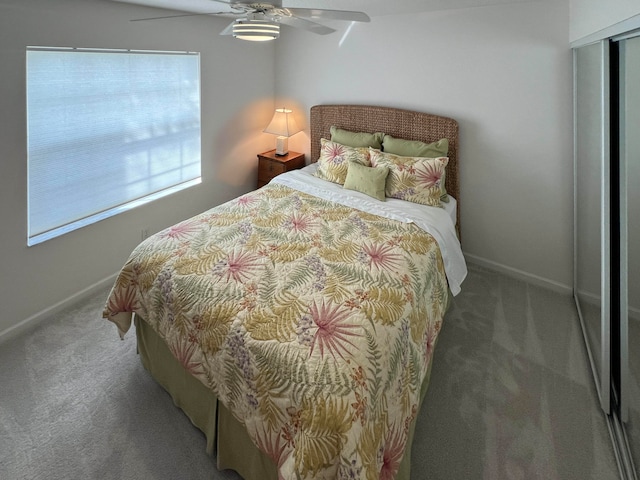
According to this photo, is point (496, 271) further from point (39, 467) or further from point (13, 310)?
point (13, 310)

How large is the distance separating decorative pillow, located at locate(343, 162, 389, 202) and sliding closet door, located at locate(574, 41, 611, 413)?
128cm

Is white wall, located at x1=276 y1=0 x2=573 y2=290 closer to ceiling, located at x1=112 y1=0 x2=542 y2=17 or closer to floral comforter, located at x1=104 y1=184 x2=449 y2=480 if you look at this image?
ceiling, located at x1=112 y1=0 x2=542 y2=17

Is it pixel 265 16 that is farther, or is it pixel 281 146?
pixel 281 146

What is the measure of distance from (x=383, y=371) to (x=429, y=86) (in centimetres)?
263

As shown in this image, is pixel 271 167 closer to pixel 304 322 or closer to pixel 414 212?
pixel 414 212

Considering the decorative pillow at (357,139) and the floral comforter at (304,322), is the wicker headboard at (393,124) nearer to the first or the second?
the decorative pillow at (357,139)

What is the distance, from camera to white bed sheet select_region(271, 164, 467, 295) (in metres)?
2.41

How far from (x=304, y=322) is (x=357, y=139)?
2337 millimetres

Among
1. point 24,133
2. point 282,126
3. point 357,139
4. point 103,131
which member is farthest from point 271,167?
point 24,133

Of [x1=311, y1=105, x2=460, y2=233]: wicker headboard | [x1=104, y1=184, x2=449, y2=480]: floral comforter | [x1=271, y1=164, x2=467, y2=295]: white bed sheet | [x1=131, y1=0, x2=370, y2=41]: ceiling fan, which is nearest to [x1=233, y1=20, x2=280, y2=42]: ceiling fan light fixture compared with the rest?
[x1=131, y1=0, x2=370, y2=41]: ceiling fan

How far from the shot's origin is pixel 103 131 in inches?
110

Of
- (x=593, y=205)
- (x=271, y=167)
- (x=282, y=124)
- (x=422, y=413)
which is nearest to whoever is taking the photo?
(x=422, y=413)

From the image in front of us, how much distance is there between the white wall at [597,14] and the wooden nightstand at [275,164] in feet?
8.45

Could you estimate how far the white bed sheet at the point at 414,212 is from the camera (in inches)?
95.0
